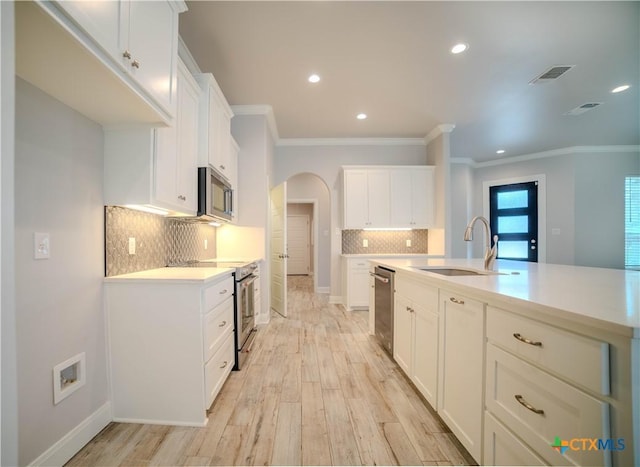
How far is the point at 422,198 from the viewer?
14.8 feet

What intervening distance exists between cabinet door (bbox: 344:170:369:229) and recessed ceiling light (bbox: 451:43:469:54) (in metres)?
2.16

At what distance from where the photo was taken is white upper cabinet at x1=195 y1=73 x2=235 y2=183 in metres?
2.21

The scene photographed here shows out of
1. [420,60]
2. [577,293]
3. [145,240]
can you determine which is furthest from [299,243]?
[577,293]

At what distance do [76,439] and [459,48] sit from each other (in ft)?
13.2

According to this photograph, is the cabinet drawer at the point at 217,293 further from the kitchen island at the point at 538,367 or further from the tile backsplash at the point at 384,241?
the tile backsplash at the point at 384,241

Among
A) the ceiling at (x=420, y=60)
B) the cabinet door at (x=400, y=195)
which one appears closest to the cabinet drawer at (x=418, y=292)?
the ceiling at (x=420, y=60)

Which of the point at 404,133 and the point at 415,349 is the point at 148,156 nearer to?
the point at 415,349

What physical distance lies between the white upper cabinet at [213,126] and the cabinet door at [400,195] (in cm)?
288

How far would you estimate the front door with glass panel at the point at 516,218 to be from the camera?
18.9ft

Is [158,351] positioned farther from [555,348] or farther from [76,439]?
[555,348]

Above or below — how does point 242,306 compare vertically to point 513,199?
below

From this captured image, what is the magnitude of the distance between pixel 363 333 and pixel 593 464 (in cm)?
251

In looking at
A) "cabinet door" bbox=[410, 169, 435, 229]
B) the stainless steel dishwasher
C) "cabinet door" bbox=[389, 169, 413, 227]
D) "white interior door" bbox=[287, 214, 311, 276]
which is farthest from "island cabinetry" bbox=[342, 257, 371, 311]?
"white interior door" bbox=[287, 214, 311, 276]

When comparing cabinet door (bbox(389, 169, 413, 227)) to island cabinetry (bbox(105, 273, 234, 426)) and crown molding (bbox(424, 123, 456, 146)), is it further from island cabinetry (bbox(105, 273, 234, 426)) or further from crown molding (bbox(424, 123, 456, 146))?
island cabinetry (bbox(105, 273, 234, 426))
